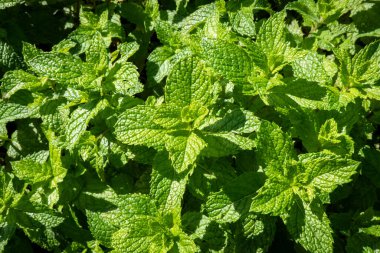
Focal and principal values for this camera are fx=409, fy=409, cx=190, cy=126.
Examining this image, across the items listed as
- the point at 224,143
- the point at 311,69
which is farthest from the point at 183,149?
the point at 311,69

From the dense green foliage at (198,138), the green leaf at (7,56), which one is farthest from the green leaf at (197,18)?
the green leaf at (7,56)

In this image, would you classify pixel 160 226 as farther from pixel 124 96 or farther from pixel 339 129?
pixel 339 129

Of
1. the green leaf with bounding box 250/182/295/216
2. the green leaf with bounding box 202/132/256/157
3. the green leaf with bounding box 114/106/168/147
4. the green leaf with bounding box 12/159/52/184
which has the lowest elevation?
the green leaf with bounding box 12/159/52/184

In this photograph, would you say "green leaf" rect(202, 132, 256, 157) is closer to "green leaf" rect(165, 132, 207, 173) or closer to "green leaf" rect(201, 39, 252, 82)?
"green leaf" rect(165, 132, 207, 173)

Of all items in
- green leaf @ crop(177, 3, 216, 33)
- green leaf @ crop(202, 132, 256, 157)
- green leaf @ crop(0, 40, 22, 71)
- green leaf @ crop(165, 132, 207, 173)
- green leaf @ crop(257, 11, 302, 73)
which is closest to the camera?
green leaf @ crop(165, 132, 207, 173)

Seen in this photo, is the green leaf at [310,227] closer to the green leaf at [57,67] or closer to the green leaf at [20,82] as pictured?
the green leaf at [57,67]

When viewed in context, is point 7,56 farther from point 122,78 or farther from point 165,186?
point 165,186

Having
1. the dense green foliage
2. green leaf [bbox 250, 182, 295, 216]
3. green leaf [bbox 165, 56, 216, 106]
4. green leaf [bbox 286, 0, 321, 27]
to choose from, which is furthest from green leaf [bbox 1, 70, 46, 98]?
green leaf [bbox 286, 0, 321, 27]

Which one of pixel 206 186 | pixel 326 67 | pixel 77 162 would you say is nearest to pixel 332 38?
pixel 326 67

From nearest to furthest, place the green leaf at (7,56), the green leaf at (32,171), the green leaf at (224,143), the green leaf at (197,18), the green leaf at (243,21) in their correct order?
the green leaf at (224,143) < the green leaf at (32,171) < the green leaf at (243,21) < the green leaf at (197,18) < the green leaf at (7,56)
